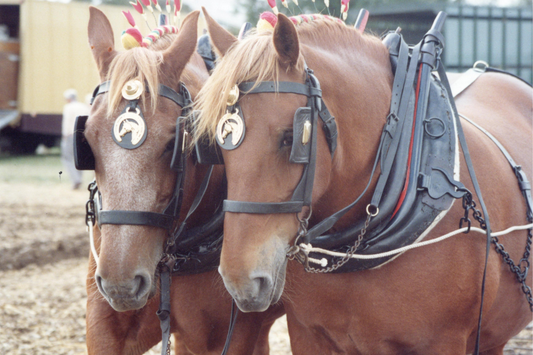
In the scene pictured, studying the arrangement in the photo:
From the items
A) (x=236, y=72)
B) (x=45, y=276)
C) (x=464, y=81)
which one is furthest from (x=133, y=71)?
(x=45, y=276)

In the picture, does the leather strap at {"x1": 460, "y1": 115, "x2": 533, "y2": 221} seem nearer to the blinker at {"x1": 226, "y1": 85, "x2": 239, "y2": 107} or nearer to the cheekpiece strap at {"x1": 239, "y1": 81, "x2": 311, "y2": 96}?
the cheekpiece strap at {"x1": 239, "y1": 81, "x2": 311, "y2": 96}

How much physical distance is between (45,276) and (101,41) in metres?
3.80

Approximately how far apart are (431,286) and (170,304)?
1.05m

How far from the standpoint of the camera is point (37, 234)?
22.2 ft

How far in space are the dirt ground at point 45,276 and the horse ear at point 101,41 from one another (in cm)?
57

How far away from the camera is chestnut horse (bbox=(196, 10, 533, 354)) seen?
1.63 metres

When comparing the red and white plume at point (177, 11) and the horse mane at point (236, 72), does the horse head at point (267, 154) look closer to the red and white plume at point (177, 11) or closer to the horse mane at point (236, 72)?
the horse mane at point (236, 72)

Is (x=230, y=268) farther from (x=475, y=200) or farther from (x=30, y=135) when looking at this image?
(x=30, y=135)

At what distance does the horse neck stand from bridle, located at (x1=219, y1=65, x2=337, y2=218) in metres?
0.10

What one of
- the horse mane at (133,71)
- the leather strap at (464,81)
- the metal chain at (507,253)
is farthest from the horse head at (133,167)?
the leather strap at (464,81)

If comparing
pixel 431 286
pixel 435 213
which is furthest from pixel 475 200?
pixel 431 286

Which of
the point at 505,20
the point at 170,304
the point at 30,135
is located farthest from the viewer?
the point at 30,135

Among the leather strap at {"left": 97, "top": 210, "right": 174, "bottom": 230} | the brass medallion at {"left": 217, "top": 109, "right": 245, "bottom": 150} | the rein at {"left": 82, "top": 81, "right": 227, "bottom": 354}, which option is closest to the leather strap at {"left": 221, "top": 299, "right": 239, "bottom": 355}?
the rein at {"left": 82, "top": 81, "right": 227, "bottom": 354}

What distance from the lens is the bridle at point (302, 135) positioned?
5.30ft
